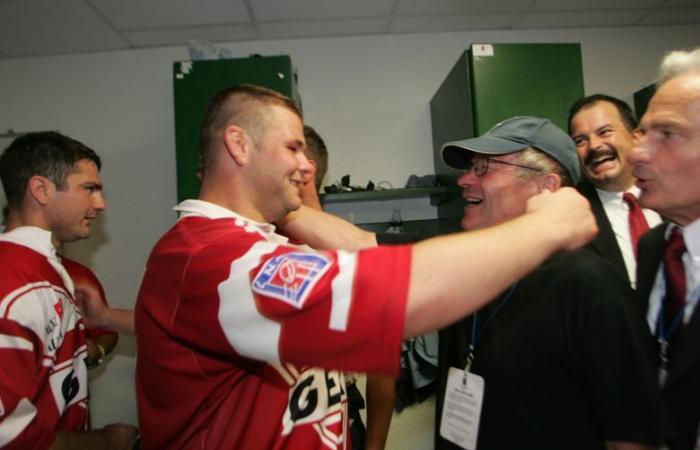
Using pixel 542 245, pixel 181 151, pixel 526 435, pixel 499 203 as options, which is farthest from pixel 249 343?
pixel 181 151

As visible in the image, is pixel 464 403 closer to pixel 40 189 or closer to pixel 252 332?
pixel 252 332

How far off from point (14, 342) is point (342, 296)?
1.02 metres

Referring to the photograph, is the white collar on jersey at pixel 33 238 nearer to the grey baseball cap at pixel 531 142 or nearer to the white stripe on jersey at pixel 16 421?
the white stripe on jersey at pixel 16 421

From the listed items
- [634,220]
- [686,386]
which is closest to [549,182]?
[686,386]

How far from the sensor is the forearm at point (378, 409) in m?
1.45

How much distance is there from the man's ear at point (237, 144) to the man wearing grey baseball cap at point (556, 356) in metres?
0.64

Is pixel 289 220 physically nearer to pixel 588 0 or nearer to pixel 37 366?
pixel 37 366

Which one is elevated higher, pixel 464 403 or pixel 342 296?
pixel 342 296

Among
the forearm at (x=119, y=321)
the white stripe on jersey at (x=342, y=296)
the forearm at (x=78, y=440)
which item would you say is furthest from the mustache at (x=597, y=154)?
the forearm at (x=78, y=440)

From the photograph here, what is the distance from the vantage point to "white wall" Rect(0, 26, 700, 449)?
2.76 meters

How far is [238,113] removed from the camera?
99 centimetres

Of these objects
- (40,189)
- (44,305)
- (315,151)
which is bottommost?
(44,305)

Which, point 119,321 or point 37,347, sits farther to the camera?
point 119,321

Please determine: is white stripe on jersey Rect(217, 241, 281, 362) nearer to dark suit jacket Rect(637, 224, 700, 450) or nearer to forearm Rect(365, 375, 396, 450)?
dark suit jacket Rect(637, 224, 700, 450)
